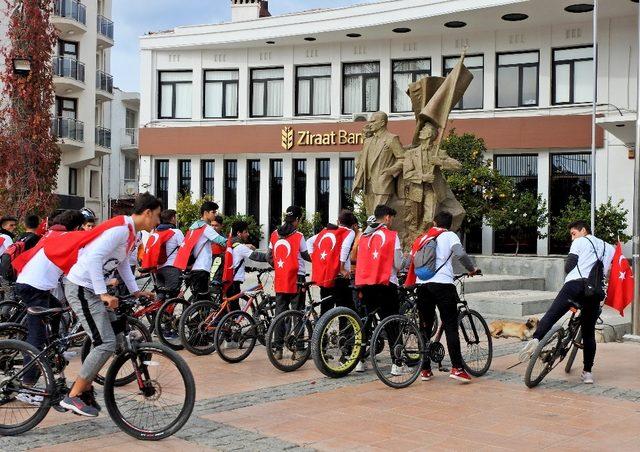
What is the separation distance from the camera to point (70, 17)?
39281 millimetres

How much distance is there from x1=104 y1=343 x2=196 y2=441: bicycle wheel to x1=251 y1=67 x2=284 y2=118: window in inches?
1042

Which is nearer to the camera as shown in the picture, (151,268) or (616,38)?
(151,268)

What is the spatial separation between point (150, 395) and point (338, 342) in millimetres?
2926

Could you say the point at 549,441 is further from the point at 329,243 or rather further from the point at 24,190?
the point at 24,190

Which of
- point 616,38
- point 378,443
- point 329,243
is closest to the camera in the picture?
point 378,443

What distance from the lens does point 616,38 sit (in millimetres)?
26359

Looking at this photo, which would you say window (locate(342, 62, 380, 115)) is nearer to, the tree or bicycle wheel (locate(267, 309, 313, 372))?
the tree

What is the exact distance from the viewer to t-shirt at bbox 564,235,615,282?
28.3 feet

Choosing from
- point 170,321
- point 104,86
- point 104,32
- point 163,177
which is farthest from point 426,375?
point 104,32

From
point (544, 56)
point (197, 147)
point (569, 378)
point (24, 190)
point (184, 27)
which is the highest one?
point (184, 27)

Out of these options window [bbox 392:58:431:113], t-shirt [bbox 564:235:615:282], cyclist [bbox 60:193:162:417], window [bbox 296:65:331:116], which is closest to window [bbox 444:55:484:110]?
window [bbox 392:58:431:113]

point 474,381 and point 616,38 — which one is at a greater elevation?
point 616,38

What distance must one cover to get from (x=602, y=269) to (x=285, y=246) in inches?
139

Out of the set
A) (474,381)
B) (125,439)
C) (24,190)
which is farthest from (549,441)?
(24,190)
